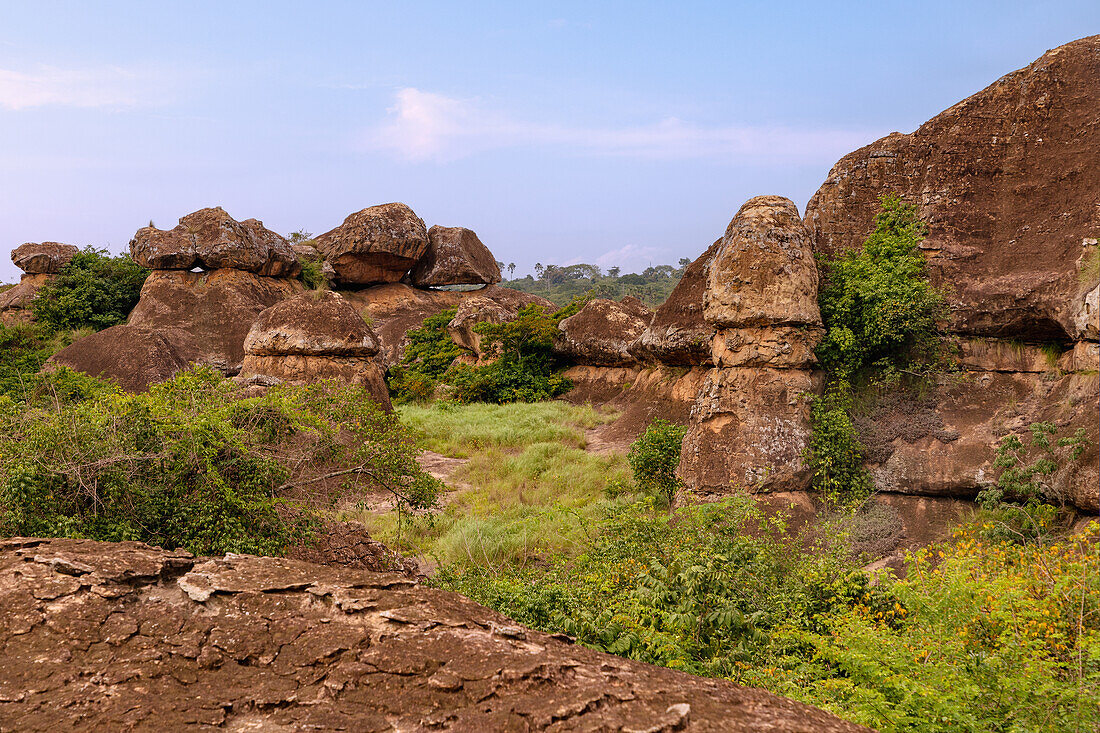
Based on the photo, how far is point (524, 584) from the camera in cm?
520

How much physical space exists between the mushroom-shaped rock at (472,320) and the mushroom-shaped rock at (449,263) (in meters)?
6.51

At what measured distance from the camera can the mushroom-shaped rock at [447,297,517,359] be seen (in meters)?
19.8

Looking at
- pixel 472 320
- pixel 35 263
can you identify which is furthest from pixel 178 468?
pixel 35 263

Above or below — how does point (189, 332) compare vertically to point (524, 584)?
above

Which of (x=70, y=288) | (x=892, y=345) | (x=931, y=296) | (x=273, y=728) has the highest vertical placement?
(x=70, y=288)

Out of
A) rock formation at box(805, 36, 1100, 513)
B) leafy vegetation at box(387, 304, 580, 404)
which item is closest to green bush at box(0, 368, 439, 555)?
rock formation at box(805, 36, 1100, 513)

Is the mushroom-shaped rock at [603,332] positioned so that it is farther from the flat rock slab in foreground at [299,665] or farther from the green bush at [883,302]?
the flat rock slab in foreground at [299,665]

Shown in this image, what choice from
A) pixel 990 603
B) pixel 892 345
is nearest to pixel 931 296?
pixel 892 345

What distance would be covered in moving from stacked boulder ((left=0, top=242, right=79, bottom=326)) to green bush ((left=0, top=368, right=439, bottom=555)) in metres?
20.5

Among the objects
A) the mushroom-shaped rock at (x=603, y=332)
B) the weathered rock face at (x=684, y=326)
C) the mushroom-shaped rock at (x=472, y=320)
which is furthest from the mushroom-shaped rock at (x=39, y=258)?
the weathered rock face at (x=684, y=326)

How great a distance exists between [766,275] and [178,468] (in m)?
7.04

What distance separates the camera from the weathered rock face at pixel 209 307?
18.9 m

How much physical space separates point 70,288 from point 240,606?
77.7 feet

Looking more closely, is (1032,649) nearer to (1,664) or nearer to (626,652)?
(626,652)
